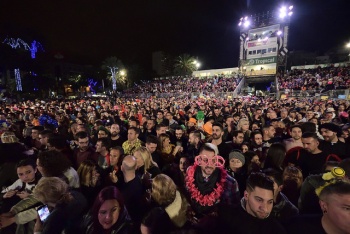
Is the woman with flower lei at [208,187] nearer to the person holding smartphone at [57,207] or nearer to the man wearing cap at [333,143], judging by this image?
the person holding smartphone at [57,207]

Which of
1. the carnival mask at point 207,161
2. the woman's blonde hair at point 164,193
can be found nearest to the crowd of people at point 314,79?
the carnival mask at point 207,161

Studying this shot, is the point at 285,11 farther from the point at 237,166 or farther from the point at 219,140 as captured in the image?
the point at 237,166

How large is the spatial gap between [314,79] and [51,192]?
32.7 m

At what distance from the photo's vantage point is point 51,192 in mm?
2146

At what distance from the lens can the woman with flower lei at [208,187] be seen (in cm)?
260

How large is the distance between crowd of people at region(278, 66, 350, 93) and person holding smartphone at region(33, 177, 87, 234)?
25206 millimetres

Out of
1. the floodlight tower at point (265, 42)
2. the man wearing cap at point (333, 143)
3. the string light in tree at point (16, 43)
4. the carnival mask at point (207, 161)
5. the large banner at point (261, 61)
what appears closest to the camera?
the carnival mask at point (207, 161)

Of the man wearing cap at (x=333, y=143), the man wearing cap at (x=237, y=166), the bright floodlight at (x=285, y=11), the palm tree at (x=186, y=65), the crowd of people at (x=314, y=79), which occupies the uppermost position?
the bright floodlight at (x=285, y=11)

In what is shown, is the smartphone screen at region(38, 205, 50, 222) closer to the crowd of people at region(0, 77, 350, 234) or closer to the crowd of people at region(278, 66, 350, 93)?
the crowd of people at region(0, 77, 350, 234)

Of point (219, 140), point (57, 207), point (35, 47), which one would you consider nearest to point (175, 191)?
point (57, 207)

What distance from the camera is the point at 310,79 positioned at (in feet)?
93.1

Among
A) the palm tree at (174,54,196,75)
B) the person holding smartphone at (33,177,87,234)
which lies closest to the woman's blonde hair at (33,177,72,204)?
the person holding smartphone at (33,177,87,234)

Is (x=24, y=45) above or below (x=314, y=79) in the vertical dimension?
above

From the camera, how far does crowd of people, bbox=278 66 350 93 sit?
24078 mm
